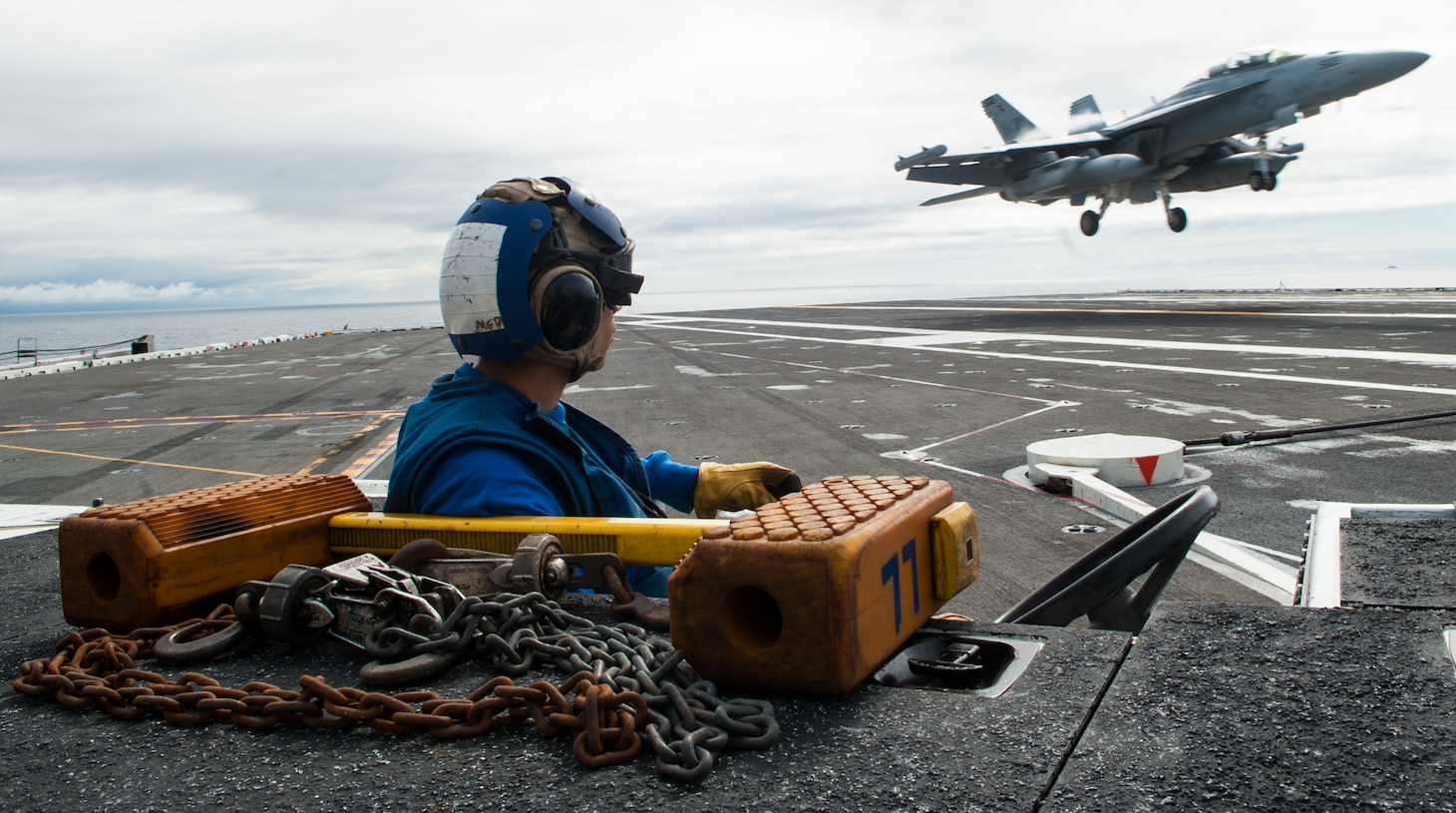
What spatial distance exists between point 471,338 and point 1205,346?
18.1 m

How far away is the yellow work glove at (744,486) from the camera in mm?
3543

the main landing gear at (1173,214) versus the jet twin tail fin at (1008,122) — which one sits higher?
the jet twin tail fin at (1008,122)

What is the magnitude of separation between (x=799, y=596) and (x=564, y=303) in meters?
1.47

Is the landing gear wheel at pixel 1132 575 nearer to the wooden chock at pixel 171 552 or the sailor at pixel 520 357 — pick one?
the sailor at pixel 520 357

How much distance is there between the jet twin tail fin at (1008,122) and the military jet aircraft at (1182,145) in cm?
13

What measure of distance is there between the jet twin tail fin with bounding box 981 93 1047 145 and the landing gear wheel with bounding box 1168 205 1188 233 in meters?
7.61

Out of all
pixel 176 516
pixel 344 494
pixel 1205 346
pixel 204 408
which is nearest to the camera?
pixel 176 516

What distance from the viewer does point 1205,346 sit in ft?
59.0

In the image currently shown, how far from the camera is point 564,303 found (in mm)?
2836

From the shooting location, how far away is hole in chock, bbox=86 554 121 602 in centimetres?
233

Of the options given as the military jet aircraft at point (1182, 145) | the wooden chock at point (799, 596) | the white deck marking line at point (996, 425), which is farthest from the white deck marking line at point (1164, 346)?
the wooden chock at point (799, 596)

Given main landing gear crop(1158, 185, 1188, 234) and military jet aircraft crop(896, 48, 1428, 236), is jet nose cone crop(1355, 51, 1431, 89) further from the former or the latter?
main landing gear crop(1158, 185, 1188, 234)

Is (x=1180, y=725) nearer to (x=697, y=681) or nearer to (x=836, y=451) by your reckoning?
(x=697, y=681)

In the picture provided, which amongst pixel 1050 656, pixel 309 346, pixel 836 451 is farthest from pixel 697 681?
pixel 309 346
